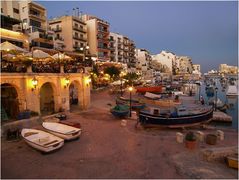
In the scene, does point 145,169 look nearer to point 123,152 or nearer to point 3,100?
point 123,152

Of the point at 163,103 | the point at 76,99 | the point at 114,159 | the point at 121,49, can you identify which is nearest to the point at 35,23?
the point at 76,99

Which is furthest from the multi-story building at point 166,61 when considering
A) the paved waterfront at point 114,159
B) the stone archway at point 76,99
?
the paved waterfront at point 114,159

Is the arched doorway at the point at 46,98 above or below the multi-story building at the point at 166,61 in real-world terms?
below

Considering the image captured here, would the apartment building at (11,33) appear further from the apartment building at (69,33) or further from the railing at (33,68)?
the apartment building at (69,33)

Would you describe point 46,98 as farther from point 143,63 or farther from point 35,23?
point 143,63

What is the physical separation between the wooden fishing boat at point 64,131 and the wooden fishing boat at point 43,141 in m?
0.64

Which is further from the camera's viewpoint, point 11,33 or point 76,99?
point 76,99

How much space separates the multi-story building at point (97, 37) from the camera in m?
58.3

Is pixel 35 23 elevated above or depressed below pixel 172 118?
above

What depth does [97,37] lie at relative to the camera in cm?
5900

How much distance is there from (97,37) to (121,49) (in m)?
20.1

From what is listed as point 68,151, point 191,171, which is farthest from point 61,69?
point 191,171

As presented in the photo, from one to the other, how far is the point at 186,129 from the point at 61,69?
14.8 meters

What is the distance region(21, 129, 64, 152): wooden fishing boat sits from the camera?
12203mm
